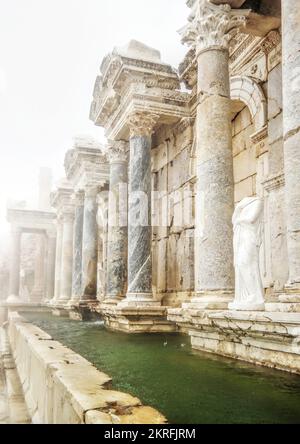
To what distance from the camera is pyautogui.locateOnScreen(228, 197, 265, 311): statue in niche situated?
17.9 ft

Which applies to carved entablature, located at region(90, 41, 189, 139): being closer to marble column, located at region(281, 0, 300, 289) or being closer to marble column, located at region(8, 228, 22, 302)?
marble column, located at region(281, 0, 300, 289)

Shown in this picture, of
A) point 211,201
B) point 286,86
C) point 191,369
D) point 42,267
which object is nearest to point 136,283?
point 211,201

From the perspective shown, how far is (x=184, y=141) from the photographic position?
41.3 ft

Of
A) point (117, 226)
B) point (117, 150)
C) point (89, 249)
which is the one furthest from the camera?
point (89, 249)

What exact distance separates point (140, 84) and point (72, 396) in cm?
891

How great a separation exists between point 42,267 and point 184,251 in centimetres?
1932

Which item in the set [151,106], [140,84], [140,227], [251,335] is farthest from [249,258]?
[140,84]

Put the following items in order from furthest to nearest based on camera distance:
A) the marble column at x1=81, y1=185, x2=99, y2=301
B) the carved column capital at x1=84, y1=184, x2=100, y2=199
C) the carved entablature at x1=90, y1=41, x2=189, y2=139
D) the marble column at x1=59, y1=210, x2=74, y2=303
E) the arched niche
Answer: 1. the marble column at x1=59, y1=210, x2=74, y2=303
2. the carved column capital at x1=84, y1=184, x2=100, y2=199
3. the marble column at x1=81, y1=185, x2=99, y2=301
4. the carved entablature at x1=90, y1=41, x2=189, y2=139
5. the arched niche

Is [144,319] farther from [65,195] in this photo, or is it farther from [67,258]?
[65,195]

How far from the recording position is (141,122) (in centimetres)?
1086

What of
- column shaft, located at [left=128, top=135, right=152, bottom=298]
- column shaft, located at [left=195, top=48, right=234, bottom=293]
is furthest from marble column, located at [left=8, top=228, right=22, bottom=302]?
column shaft, located at [left=195, top=48, right=234, bottom=293]

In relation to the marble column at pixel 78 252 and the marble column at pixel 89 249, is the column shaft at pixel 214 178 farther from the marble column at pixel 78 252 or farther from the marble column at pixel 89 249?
the marble column at pixel 78 252

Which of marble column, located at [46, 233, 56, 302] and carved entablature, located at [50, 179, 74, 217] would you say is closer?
carved entablature, located at [50, 179, 74, 217]

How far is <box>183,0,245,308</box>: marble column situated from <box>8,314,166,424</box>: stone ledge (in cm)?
254
